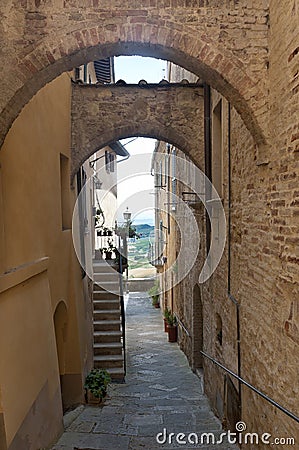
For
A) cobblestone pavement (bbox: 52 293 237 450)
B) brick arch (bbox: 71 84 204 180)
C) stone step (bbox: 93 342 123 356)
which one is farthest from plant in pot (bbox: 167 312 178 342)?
brick arch (bbox: 71 84 204 180)

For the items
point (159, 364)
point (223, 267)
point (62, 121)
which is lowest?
point (159, 364)

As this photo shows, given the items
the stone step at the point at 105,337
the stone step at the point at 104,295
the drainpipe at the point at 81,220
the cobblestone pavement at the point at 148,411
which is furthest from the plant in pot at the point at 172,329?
the drainpipe at the point at 81,220

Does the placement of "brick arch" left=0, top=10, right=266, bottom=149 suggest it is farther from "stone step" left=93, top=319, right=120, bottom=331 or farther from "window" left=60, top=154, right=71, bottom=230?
"stone step" left=93, top=319, right=120, bottom=331

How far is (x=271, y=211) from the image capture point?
379cm

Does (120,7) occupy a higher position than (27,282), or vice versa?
(120,7)

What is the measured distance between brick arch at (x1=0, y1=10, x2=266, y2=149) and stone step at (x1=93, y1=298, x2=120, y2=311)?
23.3 feet

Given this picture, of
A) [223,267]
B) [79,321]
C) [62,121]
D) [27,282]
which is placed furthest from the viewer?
[79,321]

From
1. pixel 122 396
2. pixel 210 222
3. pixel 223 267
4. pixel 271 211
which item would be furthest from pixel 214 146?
pixel 122 396

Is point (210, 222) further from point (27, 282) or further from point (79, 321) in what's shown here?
point (27, 282)

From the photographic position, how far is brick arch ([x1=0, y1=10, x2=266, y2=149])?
3.75 metres

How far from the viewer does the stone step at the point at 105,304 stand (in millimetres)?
10234

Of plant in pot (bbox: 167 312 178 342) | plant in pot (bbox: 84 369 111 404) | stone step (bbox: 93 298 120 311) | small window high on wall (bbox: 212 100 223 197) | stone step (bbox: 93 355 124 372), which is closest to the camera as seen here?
small window high on wall (bbox: 212 100 223 197)

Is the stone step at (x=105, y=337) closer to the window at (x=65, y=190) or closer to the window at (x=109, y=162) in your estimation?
the window at (x=65, y=190)

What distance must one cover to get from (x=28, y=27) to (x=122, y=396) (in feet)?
21.8
